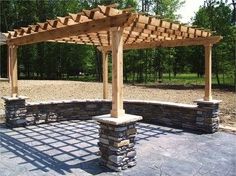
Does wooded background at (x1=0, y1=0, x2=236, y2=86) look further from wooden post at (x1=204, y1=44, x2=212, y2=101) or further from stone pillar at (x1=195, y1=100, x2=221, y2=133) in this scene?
stone pillar at (x1=195, y1=100, x2=221, y2=133)

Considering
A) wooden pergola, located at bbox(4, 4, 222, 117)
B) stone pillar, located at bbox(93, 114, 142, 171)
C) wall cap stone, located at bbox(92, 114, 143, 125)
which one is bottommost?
stone pillar, located at bbox(93, 114, 142, 171)

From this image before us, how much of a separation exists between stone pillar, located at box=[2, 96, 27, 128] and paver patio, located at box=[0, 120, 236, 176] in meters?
0.31

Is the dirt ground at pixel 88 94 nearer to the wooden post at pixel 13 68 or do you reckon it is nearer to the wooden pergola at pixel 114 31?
the wooden post at pixel 13 68

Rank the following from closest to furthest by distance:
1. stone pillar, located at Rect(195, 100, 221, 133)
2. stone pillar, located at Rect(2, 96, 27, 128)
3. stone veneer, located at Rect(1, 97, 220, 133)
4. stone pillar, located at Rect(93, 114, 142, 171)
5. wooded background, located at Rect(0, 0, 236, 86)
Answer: stone pillar, located at Rect(93, 114, 142, 171) < stone pillar, located at Rect(195, 100, 221, 133) < stone veneer, located at Rect(1, 97, 220, 133) < stone pillar, located at Rect(2, 96, 27, 128) < wooded background, located at Rect(0, 0, 236, 86)

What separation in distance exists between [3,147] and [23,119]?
2.21 m

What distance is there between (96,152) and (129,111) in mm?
3806

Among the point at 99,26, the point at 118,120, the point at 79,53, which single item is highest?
the point at 79,53

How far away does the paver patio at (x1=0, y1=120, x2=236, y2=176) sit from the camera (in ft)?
17.2

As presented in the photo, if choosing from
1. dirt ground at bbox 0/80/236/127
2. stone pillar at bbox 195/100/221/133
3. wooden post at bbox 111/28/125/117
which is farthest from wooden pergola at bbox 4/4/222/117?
dirt ground at bbox 0/80/236/127

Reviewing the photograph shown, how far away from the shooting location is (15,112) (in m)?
8.73

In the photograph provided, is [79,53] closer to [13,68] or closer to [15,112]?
[13,68]

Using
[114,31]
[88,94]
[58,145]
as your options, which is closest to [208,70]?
[114,31]

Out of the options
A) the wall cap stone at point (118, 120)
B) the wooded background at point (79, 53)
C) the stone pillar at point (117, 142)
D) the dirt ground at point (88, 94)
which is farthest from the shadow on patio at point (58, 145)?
the wooded background at point (79, 53)

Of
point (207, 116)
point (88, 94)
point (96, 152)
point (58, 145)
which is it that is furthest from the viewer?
point (88, 94)
